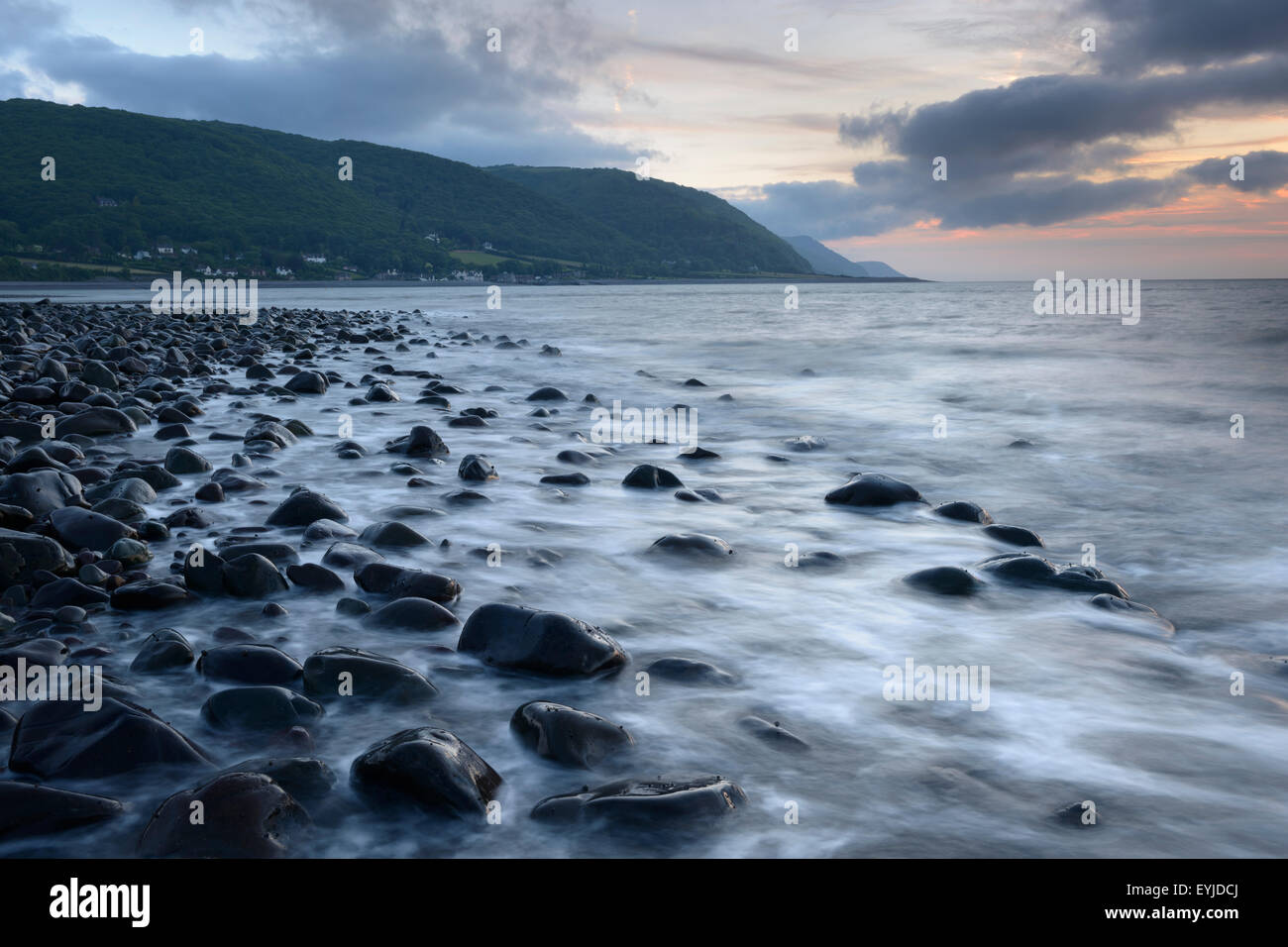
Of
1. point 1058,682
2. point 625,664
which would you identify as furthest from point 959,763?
point 625,664

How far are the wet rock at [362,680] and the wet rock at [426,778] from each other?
0.58 metres

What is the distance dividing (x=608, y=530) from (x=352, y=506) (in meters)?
1.88

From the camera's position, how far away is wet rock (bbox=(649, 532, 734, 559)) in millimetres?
5418

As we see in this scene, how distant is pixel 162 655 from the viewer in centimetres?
340

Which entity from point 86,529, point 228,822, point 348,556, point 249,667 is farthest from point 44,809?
point 86,529

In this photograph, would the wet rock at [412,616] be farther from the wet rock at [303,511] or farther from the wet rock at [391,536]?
the wet rock at [303,511]

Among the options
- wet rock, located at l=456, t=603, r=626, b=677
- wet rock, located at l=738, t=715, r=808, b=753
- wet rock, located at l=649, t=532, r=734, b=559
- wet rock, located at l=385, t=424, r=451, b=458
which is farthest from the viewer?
wet rock, located at l=385, t=424, r=451, b=458

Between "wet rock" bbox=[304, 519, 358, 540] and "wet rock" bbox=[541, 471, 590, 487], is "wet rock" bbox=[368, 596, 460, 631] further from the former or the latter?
"wet rock" bbox=[541, 471, 590, 487]

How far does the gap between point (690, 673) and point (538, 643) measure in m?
0.67

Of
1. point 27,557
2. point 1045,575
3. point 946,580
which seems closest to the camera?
point 27,557

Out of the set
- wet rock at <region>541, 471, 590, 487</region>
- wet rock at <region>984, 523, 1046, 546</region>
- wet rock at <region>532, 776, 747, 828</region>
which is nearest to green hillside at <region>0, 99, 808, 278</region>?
wet rock at <region>541, 471, 590, 487</region>

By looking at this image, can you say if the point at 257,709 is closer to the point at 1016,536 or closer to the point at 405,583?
the point at 405,583
